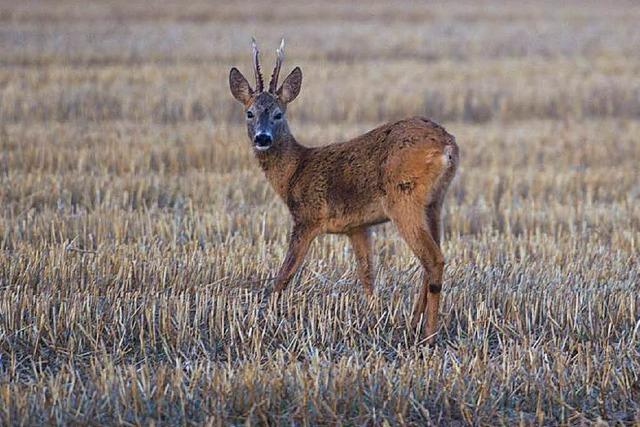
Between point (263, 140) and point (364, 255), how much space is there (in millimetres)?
1216

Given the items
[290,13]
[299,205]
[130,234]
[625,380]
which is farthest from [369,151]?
[290,13]

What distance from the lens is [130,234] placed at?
1030 cm

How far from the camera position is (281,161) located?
8477 mm

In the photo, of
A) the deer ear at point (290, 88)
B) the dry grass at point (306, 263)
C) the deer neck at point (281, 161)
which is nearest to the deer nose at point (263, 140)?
the deer neck at point (281, 161)

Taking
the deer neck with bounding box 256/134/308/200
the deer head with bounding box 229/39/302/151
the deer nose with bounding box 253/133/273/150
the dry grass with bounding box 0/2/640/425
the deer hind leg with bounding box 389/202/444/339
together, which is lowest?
the dry grass with bounding box 0/2/640/425

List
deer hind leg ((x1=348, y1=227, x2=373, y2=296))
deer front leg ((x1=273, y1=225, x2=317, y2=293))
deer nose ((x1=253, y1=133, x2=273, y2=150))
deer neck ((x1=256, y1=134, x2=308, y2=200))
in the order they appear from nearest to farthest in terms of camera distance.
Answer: deer front leg ((x1=273, y1=225, x2=317, y2=293)) < deer nose ((x1=253, y1=133, x2=273, y2=150)) < deer hind leg ((x1=348, y1=227, x2=373, y2=296)) < deer neck ((x1=256, y1=134, x2=308, y2=200))

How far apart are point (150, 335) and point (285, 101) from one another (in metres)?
2.47

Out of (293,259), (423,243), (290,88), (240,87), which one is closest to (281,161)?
(290,88)

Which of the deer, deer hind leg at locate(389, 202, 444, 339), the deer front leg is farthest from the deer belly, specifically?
deer hind leg at locate(389, 202, 444, 339)

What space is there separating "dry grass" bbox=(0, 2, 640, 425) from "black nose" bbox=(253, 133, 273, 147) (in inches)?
46.0

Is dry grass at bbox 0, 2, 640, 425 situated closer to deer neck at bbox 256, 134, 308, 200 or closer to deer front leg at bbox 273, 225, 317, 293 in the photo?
deer front leg at bbox 273, 225, 317, 293

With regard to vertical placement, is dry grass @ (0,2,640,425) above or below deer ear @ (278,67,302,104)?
below

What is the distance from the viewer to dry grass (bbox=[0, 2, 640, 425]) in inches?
236

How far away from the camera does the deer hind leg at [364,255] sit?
8.12 meters
